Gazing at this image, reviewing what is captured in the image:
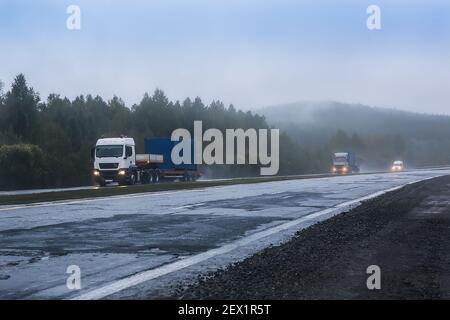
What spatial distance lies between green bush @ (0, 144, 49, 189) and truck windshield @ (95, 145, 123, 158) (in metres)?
9.27

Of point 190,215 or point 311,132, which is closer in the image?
point 190,215

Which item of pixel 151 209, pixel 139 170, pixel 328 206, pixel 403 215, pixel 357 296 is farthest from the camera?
pixel 139 170

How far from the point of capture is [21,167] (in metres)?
50.5

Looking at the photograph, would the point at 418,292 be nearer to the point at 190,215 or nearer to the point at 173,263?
the point at 173,263

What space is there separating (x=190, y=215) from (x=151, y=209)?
262 centimetres

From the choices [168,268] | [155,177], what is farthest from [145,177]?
[168,268]

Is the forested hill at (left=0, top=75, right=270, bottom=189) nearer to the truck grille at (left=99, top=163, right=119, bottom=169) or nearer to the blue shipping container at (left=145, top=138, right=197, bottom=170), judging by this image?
the blue shipping container at (left=145, top=138, right=197, bottom=170)

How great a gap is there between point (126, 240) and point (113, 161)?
3019 centimetres

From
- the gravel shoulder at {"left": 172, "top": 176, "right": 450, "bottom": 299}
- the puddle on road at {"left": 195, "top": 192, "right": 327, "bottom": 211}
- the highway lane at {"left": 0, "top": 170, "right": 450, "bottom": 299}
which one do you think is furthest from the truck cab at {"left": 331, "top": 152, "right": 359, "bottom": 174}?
the gravel shoulder at {"left": 172, "top": 176, "right": 450, "bottom": 299}

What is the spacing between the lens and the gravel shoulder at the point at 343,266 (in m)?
7.98

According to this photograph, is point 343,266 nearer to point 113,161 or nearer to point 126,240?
point 126,240

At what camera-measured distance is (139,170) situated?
153ft
